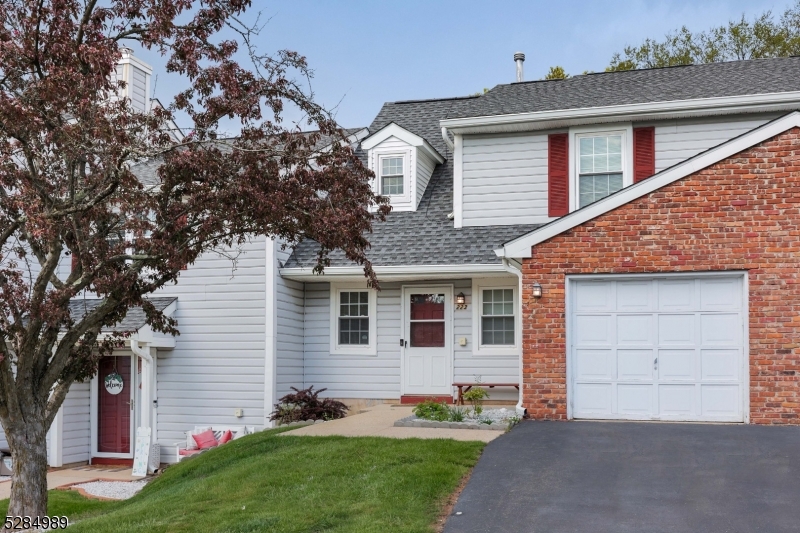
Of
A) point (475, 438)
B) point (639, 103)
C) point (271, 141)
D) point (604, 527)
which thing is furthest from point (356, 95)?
point (639, 103)

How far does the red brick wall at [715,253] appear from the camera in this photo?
11.3 meters

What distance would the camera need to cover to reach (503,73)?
2592cm

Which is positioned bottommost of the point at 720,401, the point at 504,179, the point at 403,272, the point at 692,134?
the point at 720,401

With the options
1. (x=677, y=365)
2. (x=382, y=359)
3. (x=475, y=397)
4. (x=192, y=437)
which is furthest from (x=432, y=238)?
(x=192, y=437)

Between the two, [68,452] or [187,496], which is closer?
[187,496]

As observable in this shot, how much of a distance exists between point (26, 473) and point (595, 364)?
7638mm

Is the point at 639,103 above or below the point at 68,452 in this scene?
above

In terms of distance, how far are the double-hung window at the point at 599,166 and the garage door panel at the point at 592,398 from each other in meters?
4.10

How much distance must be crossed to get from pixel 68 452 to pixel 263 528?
1169 cm

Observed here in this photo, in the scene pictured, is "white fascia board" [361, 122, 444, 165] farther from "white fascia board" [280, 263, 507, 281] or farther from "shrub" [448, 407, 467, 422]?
"shrub" [448, 407, 467, 422]

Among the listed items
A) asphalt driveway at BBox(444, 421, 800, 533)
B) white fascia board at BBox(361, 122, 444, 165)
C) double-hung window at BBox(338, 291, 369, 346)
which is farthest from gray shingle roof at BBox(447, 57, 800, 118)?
asphalt driveway at BBox(444, 421, 800, 533)

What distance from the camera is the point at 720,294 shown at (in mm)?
11703

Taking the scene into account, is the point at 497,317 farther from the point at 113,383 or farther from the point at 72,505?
the point at 113,383

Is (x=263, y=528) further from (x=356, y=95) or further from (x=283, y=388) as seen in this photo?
(x=283, y=388)
